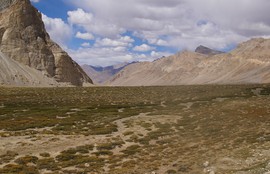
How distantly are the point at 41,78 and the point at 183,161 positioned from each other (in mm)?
181092

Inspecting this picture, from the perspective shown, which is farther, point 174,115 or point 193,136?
point 174,115

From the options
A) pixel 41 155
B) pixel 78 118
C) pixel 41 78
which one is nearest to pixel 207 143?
pixel 41 155

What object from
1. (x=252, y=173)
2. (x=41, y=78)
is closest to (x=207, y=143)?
(x=252, y=173)

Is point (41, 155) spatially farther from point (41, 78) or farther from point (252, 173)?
point (41, 78)

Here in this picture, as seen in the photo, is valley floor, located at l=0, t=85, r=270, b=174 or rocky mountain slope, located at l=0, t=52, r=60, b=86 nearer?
valley floor, located at l=0, t=85, r=270, b=174

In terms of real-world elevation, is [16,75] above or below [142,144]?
above

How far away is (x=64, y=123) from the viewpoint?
5059 centimetres

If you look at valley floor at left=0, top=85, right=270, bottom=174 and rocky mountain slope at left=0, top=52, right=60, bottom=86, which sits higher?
rocky mountain slope at left=0, top=52, right=60, bottom=86

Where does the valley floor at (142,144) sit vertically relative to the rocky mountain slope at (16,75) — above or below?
below

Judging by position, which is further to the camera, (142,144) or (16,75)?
(16,75)

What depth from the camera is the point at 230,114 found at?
54.7 meters

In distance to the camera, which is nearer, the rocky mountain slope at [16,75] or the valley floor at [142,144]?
the valley floor at [142,144]

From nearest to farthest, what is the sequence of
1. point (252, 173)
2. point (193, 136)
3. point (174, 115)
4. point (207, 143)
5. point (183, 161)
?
point (252, 173) → point (183, 161) → point (207, 143) → point (193, 136) → point (174, 115)

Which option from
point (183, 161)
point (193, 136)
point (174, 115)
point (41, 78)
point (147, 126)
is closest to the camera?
point (183, 161)
